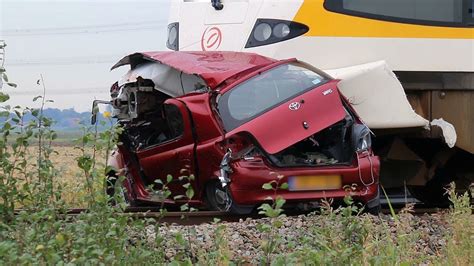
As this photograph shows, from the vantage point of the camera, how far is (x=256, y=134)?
21.9ft

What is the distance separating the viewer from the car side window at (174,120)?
7.30 metres

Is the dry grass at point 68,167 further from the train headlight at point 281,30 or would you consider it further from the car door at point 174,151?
the train headlight at point 281,30

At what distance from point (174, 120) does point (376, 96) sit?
2048mm

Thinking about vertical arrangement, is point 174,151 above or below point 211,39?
below

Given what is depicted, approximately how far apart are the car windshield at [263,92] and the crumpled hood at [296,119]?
0.32 feet

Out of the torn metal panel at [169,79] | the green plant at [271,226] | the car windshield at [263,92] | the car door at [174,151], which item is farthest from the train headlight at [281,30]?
the green plant at [271,226]

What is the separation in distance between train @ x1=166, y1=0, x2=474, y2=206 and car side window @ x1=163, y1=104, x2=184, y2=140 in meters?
1.31

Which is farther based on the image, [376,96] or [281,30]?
[281,30]

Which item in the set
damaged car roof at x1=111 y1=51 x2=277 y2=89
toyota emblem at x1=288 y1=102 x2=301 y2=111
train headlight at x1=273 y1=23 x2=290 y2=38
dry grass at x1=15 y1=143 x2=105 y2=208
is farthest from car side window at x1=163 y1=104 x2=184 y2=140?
dry grass at x1=15 y1=143 x2=105 y2=208

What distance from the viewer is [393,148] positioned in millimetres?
8609

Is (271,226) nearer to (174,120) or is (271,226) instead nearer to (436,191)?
(174,120)

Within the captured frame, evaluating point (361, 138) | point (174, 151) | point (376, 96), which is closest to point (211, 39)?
point (174, 151)

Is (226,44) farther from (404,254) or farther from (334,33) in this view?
(404,254)

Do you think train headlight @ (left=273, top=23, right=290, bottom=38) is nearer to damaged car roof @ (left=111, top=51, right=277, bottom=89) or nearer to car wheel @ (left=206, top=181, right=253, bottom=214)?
damaged car roof @ (left=111, top=51, right=277, bottom=89)
